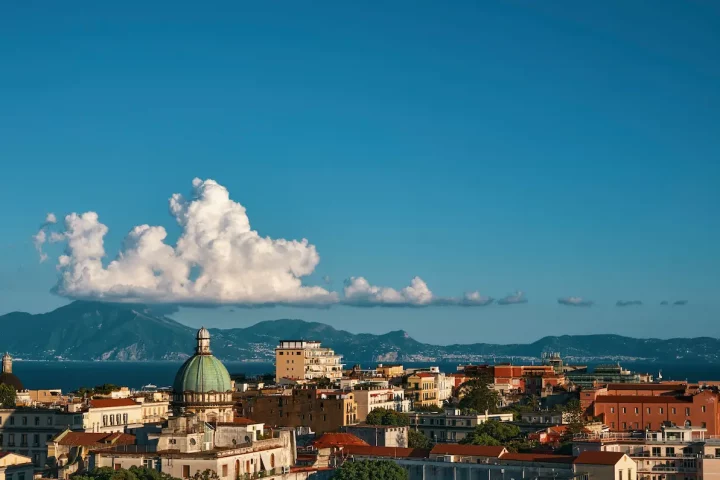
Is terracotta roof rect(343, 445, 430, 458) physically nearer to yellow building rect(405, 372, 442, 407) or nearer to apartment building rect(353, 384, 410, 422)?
apartment building rect(353, 384, 410, 422)

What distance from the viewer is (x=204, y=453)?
9619 centimetres

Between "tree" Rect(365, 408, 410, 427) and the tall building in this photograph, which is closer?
the tall building

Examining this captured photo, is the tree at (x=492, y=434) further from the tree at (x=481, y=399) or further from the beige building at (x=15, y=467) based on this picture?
the beige building at (x=15, y=467)

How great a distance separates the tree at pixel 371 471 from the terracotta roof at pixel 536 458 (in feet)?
28.1

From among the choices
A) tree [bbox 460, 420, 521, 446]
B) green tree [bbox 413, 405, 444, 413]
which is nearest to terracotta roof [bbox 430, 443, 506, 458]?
tree [bbox 460, 420, 521, 446]

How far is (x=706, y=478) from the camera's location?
4070 inches

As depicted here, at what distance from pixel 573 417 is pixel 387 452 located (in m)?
42.6

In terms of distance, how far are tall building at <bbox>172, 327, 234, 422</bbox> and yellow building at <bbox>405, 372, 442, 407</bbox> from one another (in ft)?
219

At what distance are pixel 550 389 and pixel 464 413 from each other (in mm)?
43805

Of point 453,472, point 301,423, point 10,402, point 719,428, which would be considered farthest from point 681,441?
point 10,402

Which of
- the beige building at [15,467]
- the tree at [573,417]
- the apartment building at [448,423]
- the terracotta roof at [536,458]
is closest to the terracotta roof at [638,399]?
the tree at [573,417]

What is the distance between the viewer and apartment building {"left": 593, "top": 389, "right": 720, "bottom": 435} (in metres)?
148

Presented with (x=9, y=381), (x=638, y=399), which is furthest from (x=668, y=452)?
(x=9, y=381)

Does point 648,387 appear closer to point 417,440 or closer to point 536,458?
point 417,440
